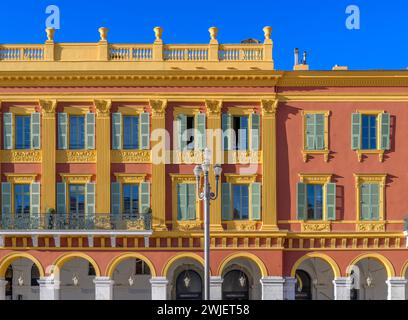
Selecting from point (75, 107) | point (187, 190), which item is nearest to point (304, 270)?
point (187, 190)

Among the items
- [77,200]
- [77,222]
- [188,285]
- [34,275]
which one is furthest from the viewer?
[34,275]

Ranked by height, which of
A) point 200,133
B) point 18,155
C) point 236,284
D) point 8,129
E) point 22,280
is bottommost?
point 236,284

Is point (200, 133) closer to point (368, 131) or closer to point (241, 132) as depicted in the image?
point (241, 132)

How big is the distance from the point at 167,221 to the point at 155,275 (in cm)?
277

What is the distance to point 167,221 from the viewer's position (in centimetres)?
3681

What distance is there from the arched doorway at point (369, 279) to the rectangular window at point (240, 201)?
6.36 m

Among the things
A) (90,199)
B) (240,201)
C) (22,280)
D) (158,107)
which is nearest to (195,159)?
(240,201)

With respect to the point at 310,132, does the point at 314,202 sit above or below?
below

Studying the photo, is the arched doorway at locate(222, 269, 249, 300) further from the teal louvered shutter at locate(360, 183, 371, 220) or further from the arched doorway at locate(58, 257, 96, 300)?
the teal louvered shutter at locate(360, 183, 371, 220)

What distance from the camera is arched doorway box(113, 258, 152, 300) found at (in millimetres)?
40156

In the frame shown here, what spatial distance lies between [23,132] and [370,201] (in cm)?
1818

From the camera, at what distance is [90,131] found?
3716cm

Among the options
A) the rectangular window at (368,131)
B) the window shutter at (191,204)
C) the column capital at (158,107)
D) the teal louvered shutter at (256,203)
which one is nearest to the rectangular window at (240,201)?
the teal louvered shutter at (256,203)

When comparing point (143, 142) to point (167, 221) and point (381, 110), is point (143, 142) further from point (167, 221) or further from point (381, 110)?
point (381, 110)
